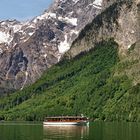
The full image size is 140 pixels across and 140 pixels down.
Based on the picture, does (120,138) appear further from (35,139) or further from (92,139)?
(35,139)

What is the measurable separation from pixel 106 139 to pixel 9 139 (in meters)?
30.1

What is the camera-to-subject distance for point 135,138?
486 feet

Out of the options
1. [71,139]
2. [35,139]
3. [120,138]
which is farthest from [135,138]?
[35,139]

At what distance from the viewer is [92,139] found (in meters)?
153

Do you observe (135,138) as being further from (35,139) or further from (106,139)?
(35,139)

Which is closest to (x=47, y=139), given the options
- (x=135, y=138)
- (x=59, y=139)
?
(x=59, y=139)

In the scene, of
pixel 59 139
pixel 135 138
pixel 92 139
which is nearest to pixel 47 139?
pixel 59 139

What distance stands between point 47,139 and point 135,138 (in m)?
27.5

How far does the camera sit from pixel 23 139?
155 meters

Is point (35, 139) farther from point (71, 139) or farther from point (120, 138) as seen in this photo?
point (120, 138)

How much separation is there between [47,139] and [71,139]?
7.61 metres

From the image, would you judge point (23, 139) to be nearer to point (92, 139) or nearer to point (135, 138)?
point (92, 139)

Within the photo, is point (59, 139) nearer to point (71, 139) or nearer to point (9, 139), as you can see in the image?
point (71, 139)

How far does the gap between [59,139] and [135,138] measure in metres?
24.1
